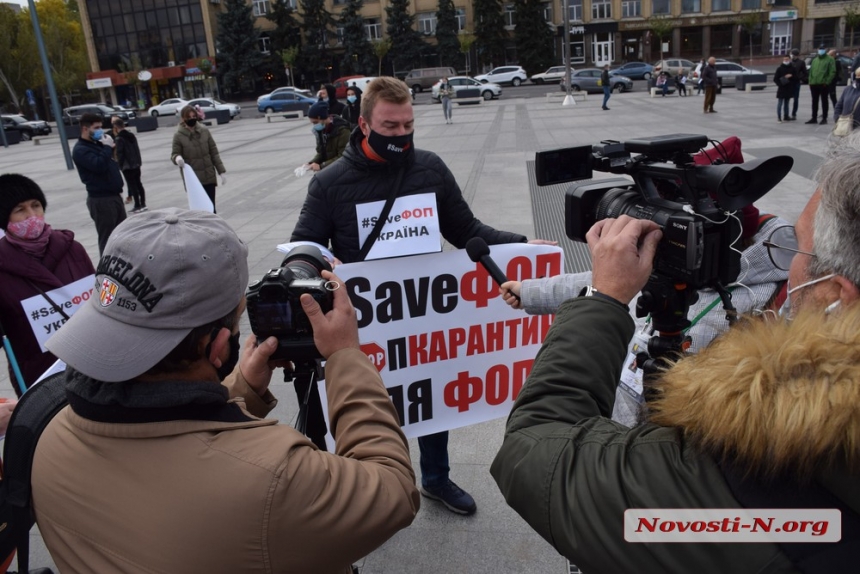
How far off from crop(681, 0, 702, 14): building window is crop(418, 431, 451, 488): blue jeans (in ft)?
184

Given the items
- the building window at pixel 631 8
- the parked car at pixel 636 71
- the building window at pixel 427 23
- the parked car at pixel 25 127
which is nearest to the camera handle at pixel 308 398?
the parked car at pixel 25 127

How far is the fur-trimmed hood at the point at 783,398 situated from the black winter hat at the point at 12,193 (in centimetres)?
328

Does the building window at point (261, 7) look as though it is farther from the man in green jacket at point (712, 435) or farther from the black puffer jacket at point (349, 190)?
the man in green jacket at point (712, 435)

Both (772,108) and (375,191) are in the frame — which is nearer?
(375,191)

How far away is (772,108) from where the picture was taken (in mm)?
19344

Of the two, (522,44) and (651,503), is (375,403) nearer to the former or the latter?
(651,503)

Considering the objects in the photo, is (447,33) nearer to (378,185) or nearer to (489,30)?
(489,30)

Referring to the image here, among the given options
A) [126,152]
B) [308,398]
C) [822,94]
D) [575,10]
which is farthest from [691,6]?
[308,398]

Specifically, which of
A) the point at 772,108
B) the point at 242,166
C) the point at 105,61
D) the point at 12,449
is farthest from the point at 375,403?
the point at 105,61

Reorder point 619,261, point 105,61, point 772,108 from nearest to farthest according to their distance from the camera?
point 619,261 → point 772,108 → point 105,61

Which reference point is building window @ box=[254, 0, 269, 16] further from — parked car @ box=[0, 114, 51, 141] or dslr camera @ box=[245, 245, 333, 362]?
dslr camera @ box=[245, 245, 333, 362]

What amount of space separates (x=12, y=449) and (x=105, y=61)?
67128 mm

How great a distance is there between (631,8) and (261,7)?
32.1 metres

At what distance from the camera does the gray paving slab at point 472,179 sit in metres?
2.81
